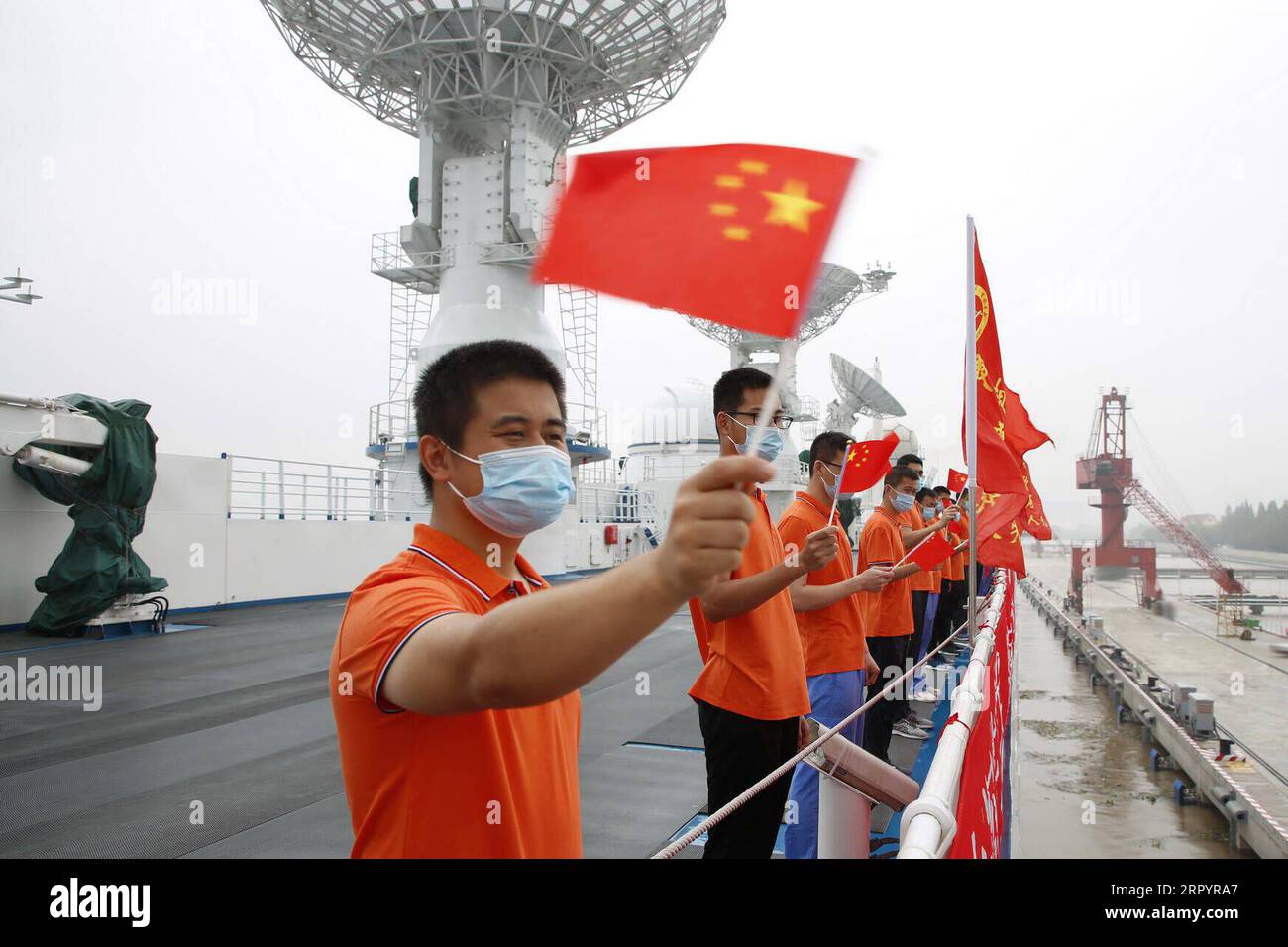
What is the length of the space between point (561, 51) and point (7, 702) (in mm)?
14744

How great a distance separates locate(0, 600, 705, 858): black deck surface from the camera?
362cm

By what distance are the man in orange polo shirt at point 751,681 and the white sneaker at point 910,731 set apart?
3.66 metres

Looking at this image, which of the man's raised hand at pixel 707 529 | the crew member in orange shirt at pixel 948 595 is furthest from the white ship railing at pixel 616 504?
the man's raised hand at pixel 707 529

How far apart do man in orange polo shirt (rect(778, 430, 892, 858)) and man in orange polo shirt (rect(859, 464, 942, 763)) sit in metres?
0.72

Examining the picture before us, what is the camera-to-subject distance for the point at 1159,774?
15.8m

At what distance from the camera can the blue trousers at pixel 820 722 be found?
10.4 ft

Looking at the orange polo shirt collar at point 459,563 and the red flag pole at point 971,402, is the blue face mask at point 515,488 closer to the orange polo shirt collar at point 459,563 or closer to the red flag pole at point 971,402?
the orange polo shirt collar at point 459,563

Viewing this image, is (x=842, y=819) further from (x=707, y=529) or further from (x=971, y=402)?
(x=971, y=402)
